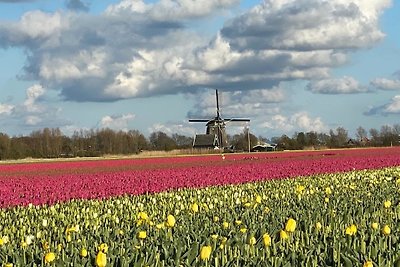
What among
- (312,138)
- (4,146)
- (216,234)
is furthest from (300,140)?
(216,234)

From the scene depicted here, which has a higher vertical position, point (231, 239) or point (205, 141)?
point (205, 141)

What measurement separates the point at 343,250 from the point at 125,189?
36.0 ft

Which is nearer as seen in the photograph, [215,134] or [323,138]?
[215,134]

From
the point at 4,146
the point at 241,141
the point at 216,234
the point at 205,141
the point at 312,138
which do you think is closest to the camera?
the point at 216,234

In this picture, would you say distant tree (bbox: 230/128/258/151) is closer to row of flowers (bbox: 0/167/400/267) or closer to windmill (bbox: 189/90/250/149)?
windmill (bbox: 189/90/250/149)

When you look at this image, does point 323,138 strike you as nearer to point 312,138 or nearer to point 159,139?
point 312,138

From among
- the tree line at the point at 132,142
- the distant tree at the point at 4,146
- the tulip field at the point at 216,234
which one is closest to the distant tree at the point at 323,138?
the tree line at the point at 132,142

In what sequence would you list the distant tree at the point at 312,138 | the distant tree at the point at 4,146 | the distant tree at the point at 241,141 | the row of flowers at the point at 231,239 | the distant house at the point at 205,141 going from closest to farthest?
the row of flowers at the point at 231,239, the distant tree at the point at 4,146, the distant house at the point at 205,141, the distant tree at the point at 241,141, the distant tree at the point at 312,138

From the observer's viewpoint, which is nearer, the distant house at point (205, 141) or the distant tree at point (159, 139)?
the distant house at point (205, 141)

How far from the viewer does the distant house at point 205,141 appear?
79938 mm

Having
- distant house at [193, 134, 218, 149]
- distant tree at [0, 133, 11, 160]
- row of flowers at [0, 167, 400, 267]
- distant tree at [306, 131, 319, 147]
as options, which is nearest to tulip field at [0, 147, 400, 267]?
row of flowers at [0, 167, 400, 267]

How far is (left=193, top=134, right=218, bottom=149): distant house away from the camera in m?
79.9

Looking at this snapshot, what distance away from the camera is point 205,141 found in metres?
81.2

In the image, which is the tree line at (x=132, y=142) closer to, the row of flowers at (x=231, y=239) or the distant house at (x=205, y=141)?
the distant house at (x=205, y=141)
